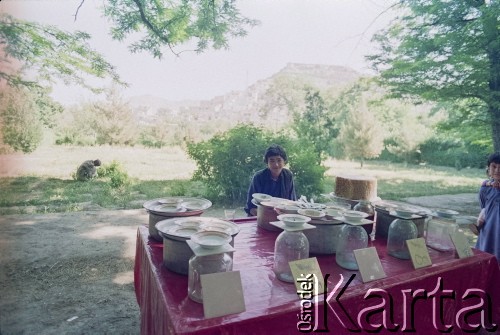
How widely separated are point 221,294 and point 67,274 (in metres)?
3.52

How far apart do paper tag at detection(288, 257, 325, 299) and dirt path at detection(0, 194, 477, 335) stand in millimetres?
2102

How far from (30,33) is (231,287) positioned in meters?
8.04

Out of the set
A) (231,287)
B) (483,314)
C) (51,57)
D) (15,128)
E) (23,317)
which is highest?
(51,57)

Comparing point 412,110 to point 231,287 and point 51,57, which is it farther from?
point 231,287

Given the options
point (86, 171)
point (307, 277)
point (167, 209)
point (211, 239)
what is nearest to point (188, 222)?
point (167, 209)

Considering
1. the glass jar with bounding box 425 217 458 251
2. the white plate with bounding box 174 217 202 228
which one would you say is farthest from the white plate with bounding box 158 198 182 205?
the glass jar with bounding box 425 217 458 251

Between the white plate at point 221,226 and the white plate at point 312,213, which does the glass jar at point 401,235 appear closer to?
the white plate at point 312,213

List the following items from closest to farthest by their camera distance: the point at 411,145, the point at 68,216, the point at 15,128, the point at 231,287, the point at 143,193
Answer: the point at 231,287 < the point at 68,216 < the point at 143,193 < the point at 15,128 < the point at 411,145

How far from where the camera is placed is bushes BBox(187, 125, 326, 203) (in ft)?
24.3

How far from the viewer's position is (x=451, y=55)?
664 cm

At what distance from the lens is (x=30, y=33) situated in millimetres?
6754

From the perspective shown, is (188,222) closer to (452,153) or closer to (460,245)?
(460,245)

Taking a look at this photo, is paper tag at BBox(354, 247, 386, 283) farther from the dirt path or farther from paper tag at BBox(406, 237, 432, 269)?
the dirt path

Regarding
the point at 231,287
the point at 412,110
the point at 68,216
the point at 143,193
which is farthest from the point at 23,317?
the point at 412,110
